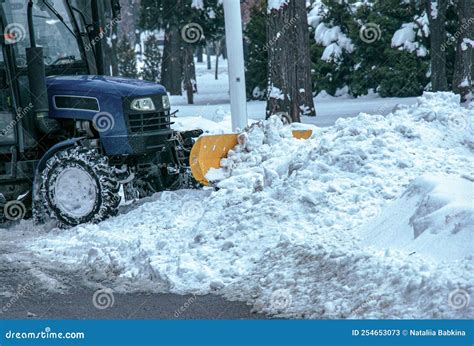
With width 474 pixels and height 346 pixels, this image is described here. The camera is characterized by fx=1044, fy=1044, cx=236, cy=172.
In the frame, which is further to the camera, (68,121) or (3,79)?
(68,121)

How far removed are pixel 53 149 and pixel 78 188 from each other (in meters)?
0.51

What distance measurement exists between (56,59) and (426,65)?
20.7 metres

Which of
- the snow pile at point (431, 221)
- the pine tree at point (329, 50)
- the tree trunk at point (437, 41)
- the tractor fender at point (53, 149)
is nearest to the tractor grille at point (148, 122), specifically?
the tractor fender at point (53, 149)

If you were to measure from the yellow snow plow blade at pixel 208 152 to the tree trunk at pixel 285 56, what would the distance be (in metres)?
6.65

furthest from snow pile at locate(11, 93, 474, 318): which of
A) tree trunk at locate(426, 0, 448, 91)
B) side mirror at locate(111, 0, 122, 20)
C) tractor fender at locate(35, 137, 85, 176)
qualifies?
tree trunk at locate(426, 0, 448, 91)

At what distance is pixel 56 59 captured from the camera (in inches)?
461

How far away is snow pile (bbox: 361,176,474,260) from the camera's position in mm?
7157

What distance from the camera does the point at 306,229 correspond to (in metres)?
8.91

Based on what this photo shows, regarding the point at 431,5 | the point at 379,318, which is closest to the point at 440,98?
the point at 379,318

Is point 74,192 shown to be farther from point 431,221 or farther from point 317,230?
point 431,221

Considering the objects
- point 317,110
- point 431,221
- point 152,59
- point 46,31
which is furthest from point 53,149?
point 152,59

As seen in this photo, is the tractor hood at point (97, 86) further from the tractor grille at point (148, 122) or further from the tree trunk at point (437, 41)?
the tree trunk at point (437, 41)

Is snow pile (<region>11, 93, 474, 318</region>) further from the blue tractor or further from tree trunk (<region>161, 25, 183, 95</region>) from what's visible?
tree trunk (<region>161, 25, 183, 95</region>)

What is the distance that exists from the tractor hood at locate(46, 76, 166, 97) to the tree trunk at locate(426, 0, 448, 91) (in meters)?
15.3
